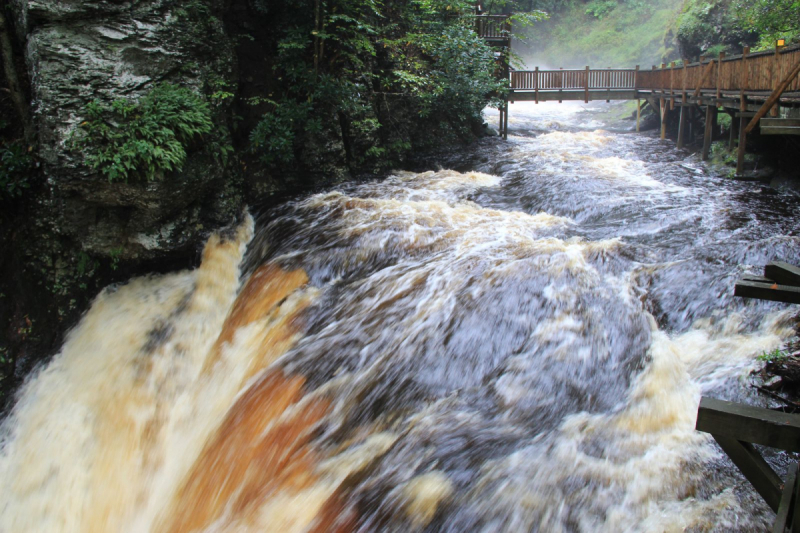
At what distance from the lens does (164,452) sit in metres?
5.75

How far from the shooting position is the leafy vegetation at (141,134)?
23.0 feet

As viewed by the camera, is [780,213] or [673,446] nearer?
[673,446]

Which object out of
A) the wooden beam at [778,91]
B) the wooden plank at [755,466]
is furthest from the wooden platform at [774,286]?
the wooden beam at [778,91]

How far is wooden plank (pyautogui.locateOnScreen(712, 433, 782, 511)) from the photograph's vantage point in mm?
2692

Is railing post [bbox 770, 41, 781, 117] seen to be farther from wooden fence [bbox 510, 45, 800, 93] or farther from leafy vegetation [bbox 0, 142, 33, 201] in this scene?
leafy vegetation [bbox 0, 142, 33, 201]

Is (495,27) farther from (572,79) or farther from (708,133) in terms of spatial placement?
(708,133)

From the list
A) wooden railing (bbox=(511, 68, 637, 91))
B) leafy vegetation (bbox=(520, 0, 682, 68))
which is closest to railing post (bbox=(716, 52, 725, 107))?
wooden railing (bbox=(511, 68, 637, 91))

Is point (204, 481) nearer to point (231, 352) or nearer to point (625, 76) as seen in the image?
point (231, 352)

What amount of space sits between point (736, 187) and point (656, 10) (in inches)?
1354

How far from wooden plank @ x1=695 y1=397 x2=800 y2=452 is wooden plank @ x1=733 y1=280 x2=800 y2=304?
109 cm

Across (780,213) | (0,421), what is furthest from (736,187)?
(0,421)

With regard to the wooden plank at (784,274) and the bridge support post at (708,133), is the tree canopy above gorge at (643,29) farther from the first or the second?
the wooden plank at (784,274)

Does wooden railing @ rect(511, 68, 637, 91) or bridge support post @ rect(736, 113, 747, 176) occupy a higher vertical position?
wooden railing @ rect(511, 68, 637, 91)

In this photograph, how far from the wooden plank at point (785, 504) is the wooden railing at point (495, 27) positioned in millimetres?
17304
